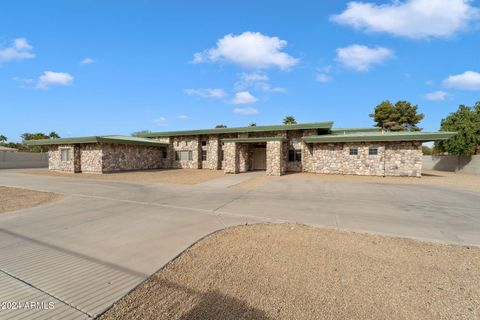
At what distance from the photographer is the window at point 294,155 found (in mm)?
23469

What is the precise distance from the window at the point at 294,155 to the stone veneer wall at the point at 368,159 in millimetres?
914

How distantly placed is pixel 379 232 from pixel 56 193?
13453 mm

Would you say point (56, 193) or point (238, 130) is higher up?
point (238, 130)

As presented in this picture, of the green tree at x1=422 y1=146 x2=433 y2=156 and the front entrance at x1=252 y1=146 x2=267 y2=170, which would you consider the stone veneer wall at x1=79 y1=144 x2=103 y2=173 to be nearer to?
the front entrance at x1=252 y1=146 x2=267 y2=170

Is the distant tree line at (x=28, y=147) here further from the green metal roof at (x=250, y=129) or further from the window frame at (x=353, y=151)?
the window frame at (x=353, y=151)

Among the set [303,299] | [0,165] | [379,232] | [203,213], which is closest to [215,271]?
[303,299]

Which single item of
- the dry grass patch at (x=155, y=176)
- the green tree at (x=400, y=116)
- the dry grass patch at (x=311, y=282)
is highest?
the green tree at (x=400, y=116)

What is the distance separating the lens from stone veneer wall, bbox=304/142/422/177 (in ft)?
63.7

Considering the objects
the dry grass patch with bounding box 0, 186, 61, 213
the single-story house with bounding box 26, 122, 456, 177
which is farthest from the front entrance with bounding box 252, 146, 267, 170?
the dry grass patch with bounding box 0, 186, 61, 213

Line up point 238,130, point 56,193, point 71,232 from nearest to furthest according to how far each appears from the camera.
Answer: point 71,232 → point 56,193 → point 238,130

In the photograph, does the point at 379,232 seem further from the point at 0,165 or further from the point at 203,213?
the point at 0,165

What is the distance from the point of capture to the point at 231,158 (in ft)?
74.7

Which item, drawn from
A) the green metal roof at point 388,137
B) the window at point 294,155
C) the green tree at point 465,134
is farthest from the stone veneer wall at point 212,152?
the green tree at point 465,134

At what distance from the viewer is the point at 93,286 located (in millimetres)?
3533
